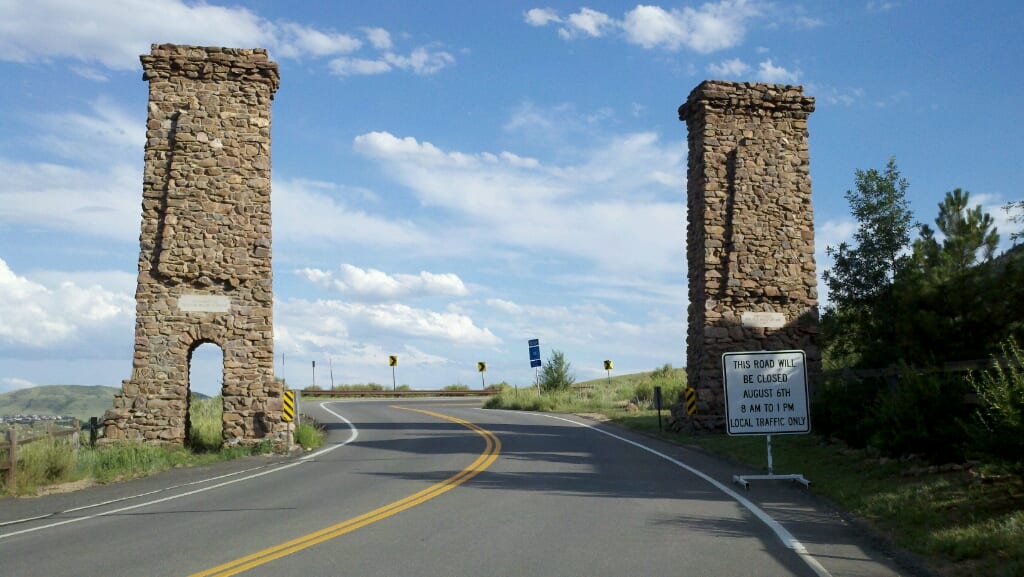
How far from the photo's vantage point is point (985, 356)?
14.9 m

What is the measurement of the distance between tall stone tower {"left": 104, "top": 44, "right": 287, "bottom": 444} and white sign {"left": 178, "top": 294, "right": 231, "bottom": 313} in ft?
0.09

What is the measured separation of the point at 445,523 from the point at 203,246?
1633cm

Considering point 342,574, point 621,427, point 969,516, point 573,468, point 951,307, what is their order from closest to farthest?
point 342,574 < point 969,516 < point 951,307 < point 573,468 < point 621,427

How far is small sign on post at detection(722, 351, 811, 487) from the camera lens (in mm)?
15320

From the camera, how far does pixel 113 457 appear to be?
2000 centimetres

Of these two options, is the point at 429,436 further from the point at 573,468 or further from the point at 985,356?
the point at 985,356

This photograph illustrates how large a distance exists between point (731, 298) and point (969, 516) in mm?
17863

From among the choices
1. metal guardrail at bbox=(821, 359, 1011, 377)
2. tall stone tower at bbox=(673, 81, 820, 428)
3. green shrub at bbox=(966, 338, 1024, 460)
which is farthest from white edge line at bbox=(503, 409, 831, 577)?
tall stone tower at bbox=(673, 81, 820, 428)

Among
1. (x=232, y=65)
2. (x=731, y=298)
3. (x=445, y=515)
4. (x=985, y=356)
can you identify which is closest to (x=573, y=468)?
(x=445, y=515)

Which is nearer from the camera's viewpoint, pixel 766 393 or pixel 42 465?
pixel 766 393

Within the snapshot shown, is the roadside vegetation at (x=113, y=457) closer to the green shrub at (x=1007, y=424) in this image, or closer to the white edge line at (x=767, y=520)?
the white edge line at (x=767, y=520)

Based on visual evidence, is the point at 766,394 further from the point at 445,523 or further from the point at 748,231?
the point at 748,231

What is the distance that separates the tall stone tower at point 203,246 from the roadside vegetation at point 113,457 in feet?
2.38

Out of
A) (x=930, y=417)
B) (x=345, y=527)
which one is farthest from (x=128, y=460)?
(x=930, y=417)
